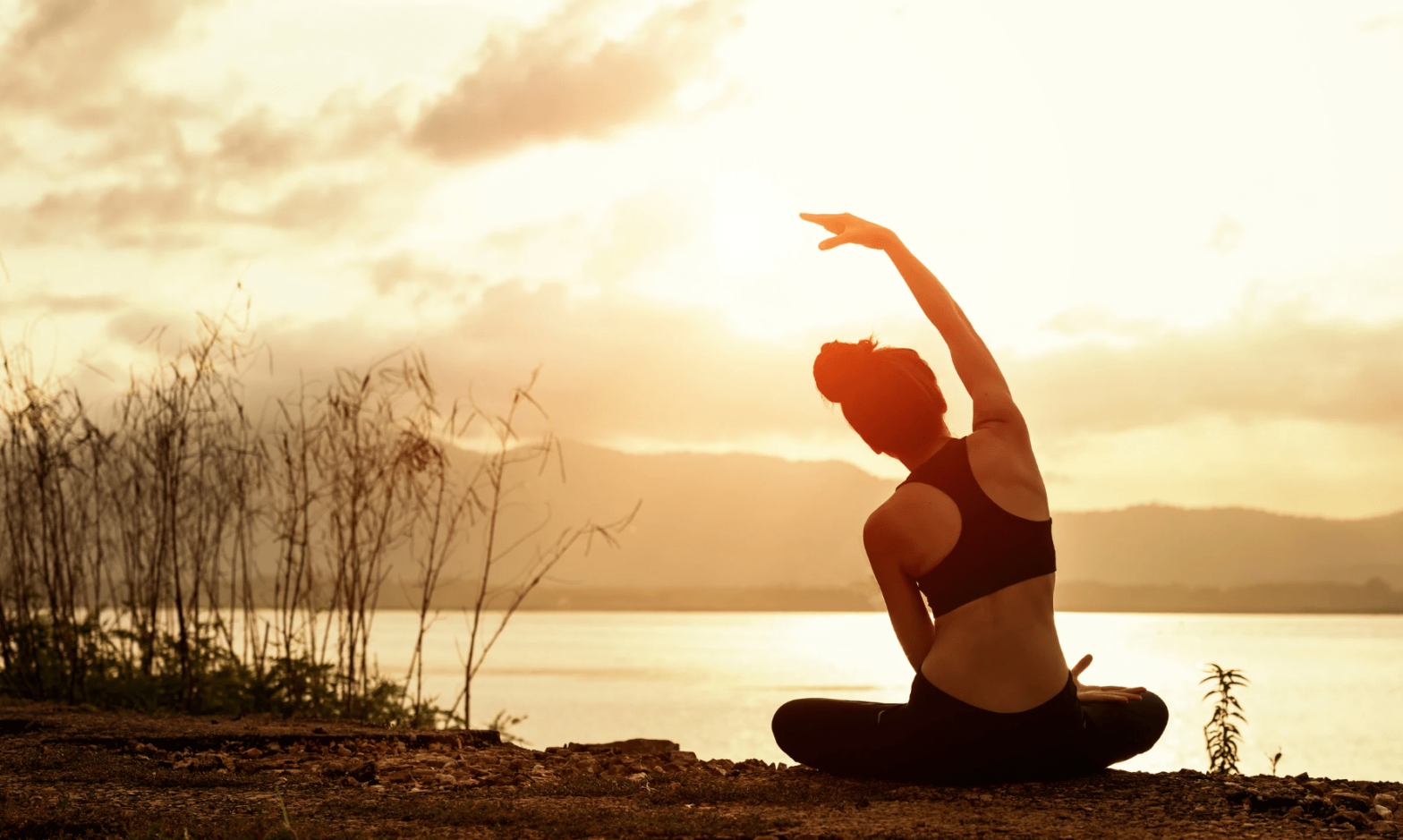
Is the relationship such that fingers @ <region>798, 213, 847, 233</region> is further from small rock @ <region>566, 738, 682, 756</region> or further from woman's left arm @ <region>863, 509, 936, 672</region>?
small rock @ <region>566, 738, 682, 756</region>

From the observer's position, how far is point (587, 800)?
2.81m

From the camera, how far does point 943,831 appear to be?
221cm

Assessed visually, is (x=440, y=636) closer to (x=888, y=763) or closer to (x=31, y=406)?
(x=31, y=406)

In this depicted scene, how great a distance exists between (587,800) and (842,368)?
1.23 metres

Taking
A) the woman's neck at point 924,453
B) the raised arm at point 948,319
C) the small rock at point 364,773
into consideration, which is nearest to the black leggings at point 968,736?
the woman's neck at point 924,453

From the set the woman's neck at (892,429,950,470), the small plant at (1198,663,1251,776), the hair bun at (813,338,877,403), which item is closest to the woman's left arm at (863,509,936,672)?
the woman's neck at (892,429,950,470)

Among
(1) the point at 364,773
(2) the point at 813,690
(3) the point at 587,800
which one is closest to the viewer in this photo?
(3) the point at 587,800

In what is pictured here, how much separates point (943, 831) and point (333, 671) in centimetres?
424

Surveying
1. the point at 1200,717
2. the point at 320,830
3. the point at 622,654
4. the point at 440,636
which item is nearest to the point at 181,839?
the point at 320,830

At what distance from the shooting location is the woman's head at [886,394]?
8.57 ft

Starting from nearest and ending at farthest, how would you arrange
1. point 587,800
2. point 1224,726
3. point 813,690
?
1. point 587,800
2. point 1224,726
3. point 813,690

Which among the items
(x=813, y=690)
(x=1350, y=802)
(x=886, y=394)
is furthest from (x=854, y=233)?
(x=813, y=690)

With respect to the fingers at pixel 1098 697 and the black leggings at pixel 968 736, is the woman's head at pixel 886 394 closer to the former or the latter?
the black leggings at pixel 968 736

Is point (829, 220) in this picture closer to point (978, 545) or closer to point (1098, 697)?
point (978, 545)
